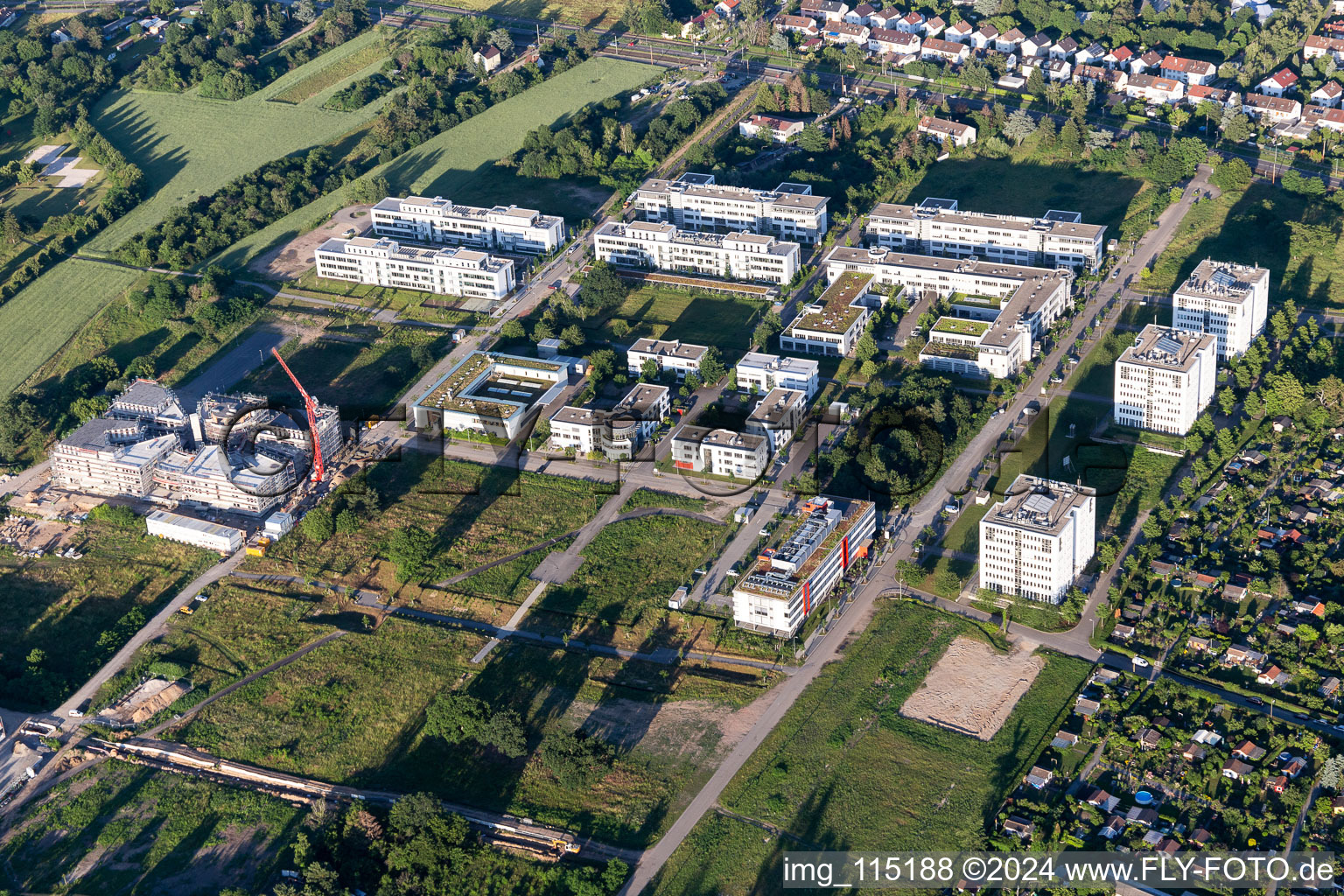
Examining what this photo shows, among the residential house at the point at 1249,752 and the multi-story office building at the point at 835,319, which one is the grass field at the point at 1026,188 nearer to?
the multi-story office building at the point at 835,319

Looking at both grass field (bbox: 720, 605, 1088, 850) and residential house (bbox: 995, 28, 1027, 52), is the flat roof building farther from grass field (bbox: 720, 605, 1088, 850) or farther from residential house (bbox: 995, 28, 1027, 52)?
residential house (bbox: 995, 28, 1027, 52)

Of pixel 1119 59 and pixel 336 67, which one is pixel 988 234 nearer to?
pixel 1119 59

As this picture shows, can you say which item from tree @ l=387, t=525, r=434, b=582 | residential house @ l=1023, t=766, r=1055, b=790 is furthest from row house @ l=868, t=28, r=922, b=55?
residential house @ l=1023, t=766, r=1055, b=790

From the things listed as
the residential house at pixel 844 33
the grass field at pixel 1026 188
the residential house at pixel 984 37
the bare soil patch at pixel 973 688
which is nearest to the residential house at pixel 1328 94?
the grass field at pixel 1026 188

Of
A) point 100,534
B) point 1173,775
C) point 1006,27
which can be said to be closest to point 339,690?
point 100,534

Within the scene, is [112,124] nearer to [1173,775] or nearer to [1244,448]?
[1244,448]

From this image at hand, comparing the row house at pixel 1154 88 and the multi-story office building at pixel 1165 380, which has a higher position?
the row house at pixel 1154 88

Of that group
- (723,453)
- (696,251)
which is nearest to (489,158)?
(696,251)
